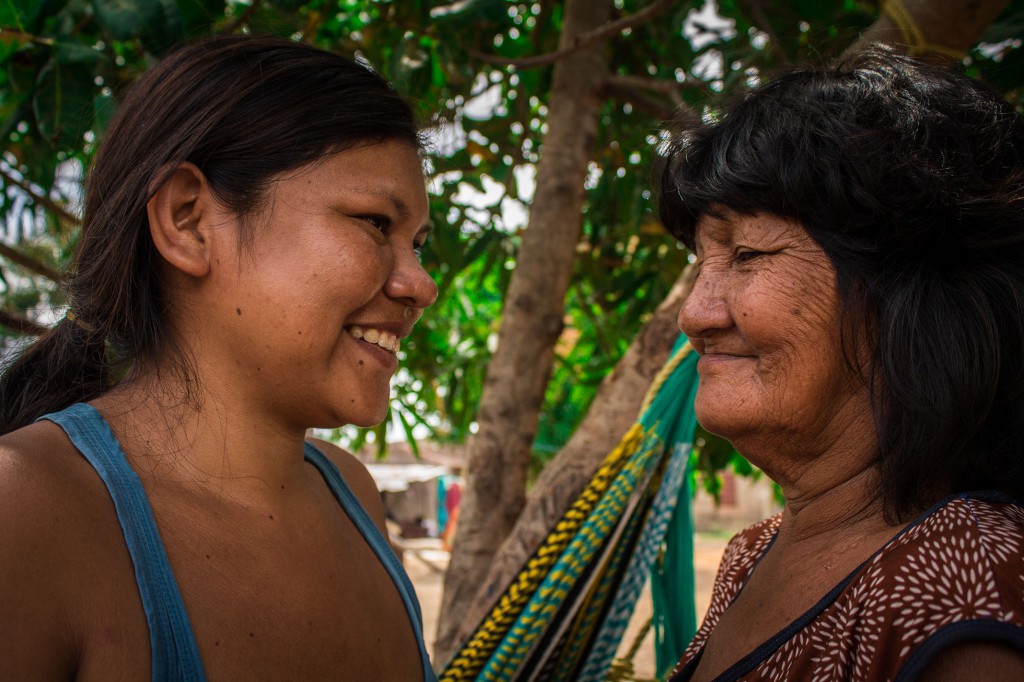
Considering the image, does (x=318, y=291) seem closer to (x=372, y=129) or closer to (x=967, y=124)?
(x=372, y=129)

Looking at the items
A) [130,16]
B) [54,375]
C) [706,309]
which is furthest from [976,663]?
[130,16]

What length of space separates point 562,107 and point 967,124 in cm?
151

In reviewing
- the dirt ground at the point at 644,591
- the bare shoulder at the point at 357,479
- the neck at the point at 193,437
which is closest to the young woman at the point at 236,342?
the neck at the point at 193,437

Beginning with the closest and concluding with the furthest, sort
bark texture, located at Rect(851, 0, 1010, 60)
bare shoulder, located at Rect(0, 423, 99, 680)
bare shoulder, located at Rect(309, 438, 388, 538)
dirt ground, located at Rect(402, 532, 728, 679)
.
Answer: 1. bare shoulder, located at Rect(0, 423, 99, 680)
2. bare shoulder, located at Rect(309, 438, 388, 538)
3. bark texture, located at Rect(851, 0, 1010, 60)
4. dirt ground, located at Rect(402, 532, 728, 679)

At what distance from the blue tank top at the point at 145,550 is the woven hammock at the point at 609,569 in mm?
827

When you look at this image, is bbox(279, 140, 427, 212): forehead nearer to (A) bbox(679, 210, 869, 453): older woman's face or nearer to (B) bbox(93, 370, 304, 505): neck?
Answer: (B) bbox(93, 370, 304, 505): neck

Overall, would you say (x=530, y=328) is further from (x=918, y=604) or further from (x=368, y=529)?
(x=918, y=604)

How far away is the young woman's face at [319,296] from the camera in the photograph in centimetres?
115

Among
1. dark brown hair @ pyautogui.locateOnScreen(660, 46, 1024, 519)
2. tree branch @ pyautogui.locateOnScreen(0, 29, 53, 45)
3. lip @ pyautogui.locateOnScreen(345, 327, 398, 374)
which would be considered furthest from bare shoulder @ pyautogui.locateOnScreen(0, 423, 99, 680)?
tree branch @ pyautogui.locateOnScreen(0, 29, 53, 45)

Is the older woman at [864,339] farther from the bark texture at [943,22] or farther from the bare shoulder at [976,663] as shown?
the bark texture at [943,22]

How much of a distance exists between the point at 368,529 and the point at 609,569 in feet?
1.99

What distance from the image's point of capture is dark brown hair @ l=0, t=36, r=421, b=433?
3.84 ft

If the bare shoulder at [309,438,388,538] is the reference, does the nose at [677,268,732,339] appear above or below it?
above

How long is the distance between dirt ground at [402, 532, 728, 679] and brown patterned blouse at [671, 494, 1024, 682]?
4017mm
